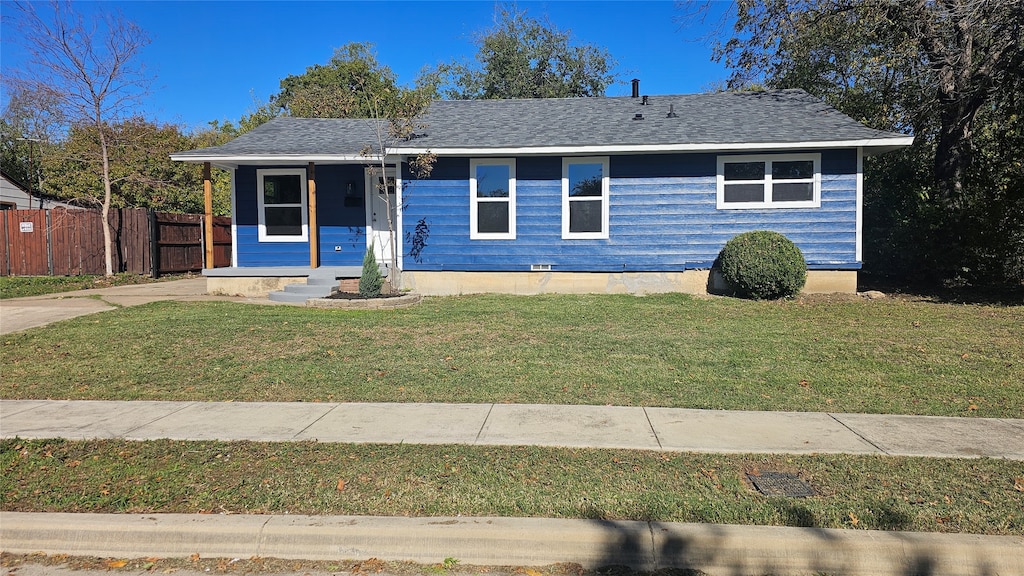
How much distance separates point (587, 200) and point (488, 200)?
2248 mm

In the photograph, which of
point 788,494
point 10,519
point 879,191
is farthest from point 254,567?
point 879,191

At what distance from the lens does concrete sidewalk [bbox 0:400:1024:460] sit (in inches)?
202

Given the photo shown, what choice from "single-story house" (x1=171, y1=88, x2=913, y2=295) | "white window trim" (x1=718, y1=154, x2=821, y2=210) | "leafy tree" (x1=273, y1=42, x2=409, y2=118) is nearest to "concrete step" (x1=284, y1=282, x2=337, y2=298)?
"single-story house" (x1=171, y1=88, x2=913, y2=295)

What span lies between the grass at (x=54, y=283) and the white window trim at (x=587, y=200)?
12218 millimetres

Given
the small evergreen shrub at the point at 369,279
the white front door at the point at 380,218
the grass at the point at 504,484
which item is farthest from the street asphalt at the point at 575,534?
the white front door at the point at 380,218

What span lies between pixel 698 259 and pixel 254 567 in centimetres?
1208

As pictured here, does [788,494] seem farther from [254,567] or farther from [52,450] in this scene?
[52,450]

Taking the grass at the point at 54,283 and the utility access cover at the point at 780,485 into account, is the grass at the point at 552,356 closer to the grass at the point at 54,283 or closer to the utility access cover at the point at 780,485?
the utility access cover at the point at 780,485

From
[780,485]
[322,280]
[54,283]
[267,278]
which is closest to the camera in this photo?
[780,485]

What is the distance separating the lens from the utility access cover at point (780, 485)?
4.20m

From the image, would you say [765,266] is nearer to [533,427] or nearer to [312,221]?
[533,427]

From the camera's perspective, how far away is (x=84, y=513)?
4066 millimetres

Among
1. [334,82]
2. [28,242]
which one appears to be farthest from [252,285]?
[334,82]

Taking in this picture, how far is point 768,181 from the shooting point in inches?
547
